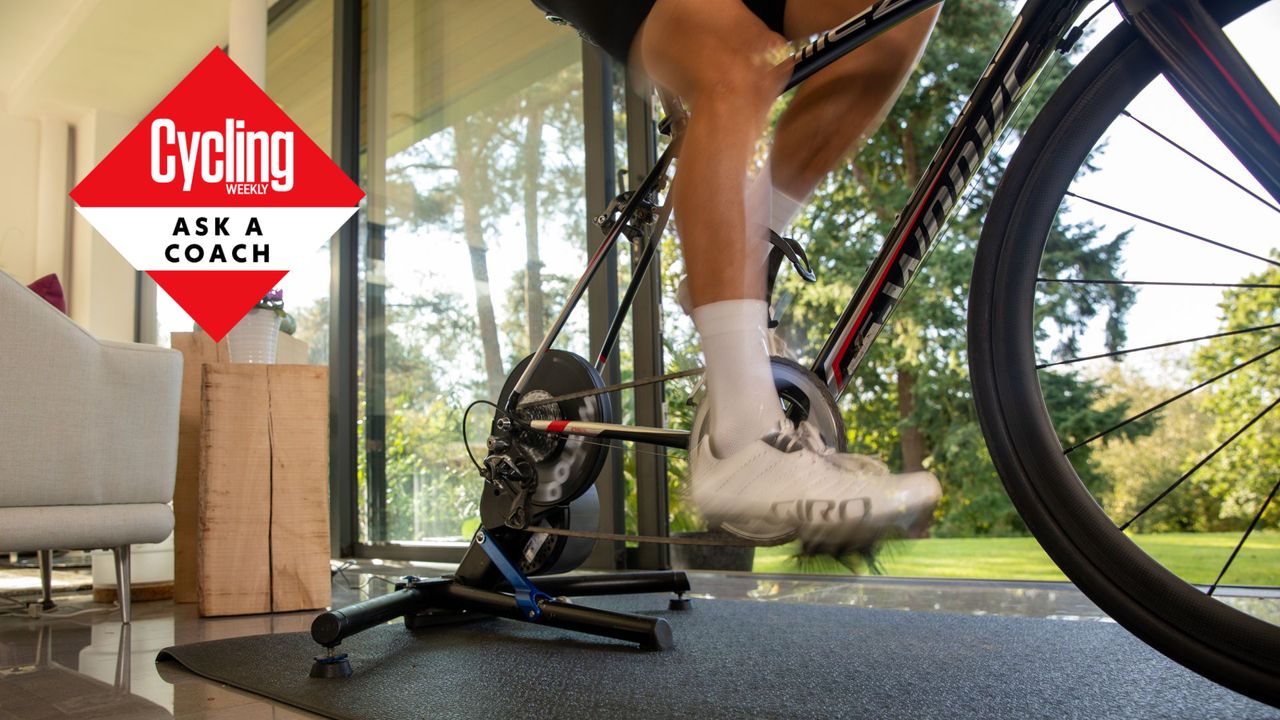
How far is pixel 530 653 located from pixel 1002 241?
2.81 ft

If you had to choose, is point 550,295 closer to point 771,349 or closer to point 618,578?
point 618,578

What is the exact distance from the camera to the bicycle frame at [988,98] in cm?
76

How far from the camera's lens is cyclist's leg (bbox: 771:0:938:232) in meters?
1.06

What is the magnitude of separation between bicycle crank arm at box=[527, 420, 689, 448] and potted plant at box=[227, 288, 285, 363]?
1193mm

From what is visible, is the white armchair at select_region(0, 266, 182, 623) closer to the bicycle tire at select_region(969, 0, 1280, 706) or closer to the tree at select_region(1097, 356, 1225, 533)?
the bicycle tire at select_region(969, 0, 1280, 706)

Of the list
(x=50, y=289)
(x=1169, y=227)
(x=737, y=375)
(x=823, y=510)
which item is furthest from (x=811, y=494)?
(x=50, y=289)

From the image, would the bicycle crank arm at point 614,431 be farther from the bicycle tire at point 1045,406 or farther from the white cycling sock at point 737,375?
the bicycle tire at point 1045,406

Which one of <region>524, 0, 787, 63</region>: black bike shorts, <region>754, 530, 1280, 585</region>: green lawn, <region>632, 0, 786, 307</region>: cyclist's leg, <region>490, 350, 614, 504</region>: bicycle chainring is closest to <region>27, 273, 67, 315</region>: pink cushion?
<region>490, 350, 614, 504</region>: bicycle chainring

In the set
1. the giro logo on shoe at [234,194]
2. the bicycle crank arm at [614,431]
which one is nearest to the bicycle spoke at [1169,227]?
the bicycle crank arm at [614,431]

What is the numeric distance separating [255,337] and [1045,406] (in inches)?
78.2

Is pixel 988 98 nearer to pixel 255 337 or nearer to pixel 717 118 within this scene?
pixel 717 118

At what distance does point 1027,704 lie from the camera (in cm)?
96

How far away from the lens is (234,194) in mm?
4000

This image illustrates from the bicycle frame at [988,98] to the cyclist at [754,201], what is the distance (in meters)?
0.08
